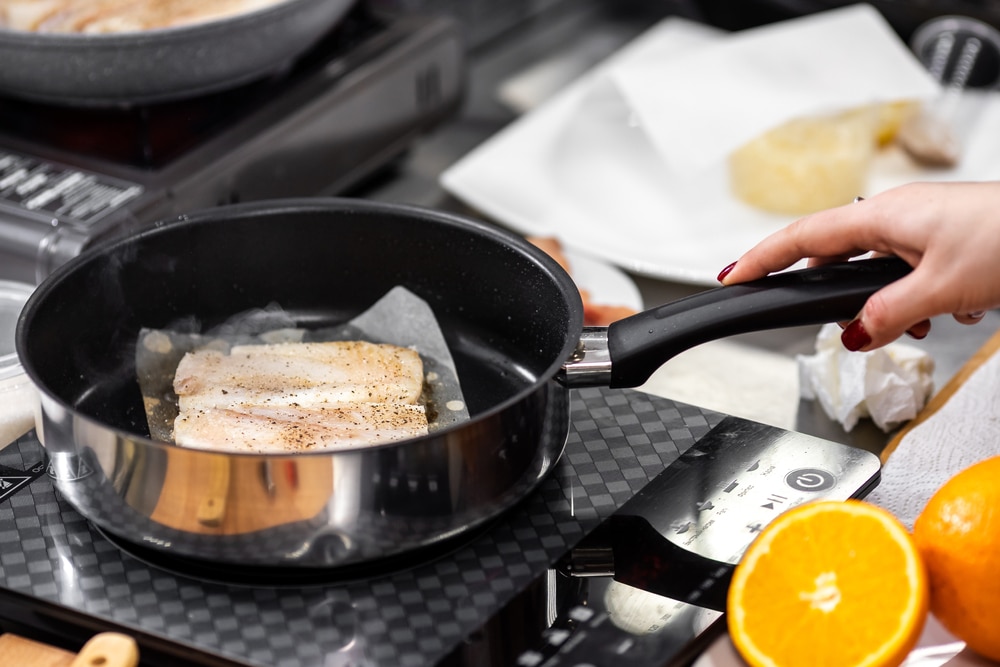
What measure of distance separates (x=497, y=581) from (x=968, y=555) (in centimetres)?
27

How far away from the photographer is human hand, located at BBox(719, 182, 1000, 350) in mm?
697

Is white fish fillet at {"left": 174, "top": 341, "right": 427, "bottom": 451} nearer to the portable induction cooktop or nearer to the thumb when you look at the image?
the portable induction cooktop

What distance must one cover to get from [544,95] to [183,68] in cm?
67

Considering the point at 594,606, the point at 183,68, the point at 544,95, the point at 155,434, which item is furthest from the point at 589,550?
the point at 544,95

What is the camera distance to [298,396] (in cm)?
82

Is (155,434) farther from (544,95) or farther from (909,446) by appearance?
(544,95)

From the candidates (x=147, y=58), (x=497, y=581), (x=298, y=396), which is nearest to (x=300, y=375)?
(x=298, y=396)

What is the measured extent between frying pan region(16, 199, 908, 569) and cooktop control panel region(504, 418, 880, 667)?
68 millimetres

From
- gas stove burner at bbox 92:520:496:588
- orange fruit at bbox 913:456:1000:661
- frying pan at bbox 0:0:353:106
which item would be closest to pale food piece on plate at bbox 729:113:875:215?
frying pan at bbox 0:0:353:106

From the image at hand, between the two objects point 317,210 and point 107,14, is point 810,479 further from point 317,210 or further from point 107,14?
point 107,14

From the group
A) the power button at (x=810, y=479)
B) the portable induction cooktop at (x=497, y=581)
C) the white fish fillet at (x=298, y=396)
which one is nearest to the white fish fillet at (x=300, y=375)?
the white fish fillet at (x=298, y=396)

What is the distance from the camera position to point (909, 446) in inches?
35.8

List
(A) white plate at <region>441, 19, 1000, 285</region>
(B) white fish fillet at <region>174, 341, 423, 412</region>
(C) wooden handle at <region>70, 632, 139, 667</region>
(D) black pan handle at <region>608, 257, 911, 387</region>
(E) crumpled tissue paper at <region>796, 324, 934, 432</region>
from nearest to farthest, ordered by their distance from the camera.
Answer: (C) wooden handle at <region>70, 632, 139, 667</region> < (D) black pan handle at <region>608, 257, 911, 387</region> < (B) white fish fillet at <region>174, 341, 423, 412</region> < (E) crumpled tissue paper at <region>796, 324, 934, 432</region> < (A) white plate at <region>441, 19, 1000, 285</region>

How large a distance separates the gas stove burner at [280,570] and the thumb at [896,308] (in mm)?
285
